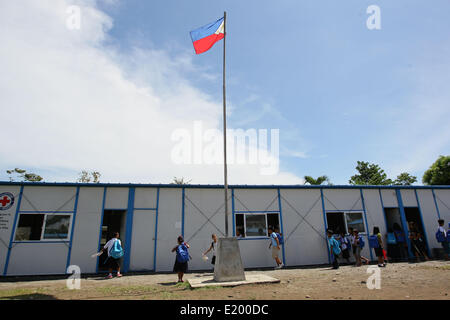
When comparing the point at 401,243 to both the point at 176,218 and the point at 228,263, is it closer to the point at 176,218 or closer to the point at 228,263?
the point at 228,263

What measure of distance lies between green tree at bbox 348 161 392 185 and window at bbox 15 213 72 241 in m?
37.5

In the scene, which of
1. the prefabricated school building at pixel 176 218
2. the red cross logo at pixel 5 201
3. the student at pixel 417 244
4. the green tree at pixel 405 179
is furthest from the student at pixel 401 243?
the green tree at pixel 405 179

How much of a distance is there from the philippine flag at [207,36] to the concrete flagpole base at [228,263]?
24.3 feet

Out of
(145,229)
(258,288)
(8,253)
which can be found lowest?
(258,288)

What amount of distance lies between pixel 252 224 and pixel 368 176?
32.3m

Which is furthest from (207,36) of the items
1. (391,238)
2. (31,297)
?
(391,238)

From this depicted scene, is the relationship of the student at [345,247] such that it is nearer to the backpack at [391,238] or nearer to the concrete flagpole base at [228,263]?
the backpack at [391,238]

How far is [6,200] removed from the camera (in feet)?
35.4

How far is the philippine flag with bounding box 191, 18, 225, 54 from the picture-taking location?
33.6ft

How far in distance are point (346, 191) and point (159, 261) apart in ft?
33.3

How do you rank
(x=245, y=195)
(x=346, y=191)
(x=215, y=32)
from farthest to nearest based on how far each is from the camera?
(x=346, y=191)
(x=245, y=195)
(x=215, y=32)

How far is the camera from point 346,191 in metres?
13.9

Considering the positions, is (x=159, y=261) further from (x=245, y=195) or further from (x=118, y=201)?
(x=245, y=195)
